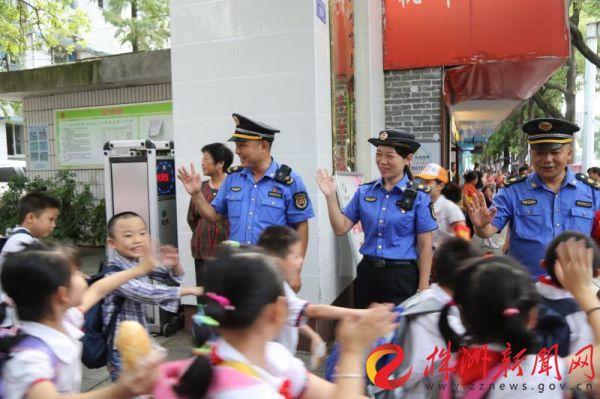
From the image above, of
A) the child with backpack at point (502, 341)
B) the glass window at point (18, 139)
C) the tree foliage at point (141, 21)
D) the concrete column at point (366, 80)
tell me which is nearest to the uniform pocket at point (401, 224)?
the child with backpack at point (502, 341)

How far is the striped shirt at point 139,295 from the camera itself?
2219 mm

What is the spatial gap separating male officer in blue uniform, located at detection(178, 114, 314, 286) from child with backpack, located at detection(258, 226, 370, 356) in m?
0.90

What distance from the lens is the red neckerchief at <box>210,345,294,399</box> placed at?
1247mm

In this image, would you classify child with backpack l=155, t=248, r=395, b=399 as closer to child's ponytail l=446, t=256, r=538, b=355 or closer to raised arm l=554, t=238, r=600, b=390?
child's ponytail l=446, t=256, r=538, b=355

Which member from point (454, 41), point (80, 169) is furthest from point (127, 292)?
point (80, 169)

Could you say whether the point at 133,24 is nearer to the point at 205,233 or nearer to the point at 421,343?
the point at 205,233

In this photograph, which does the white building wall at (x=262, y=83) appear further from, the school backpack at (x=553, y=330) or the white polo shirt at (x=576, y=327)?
the school backpack at (x=553, y=330)

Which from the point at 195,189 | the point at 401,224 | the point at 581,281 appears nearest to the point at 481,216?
the point at 401,224

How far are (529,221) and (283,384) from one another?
219 centimetres

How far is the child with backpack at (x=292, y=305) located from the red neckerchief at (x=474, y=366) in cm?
48

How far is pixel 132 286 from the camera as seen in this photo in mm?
2215

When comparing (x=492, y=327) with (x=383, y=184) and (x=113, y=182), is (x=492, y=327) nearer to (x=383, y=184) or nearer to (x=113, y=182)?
(x=383, y=184)

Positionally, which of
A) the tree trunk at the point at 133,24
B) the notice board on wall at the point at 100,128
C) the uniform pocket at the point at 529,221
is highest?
the tree trunk at the point at 133,24

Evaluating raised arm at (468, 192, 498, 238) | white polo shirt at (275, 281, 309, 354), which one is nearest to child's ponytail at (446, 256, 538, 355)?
white polo shirt at (275, 281, 309, 354)
